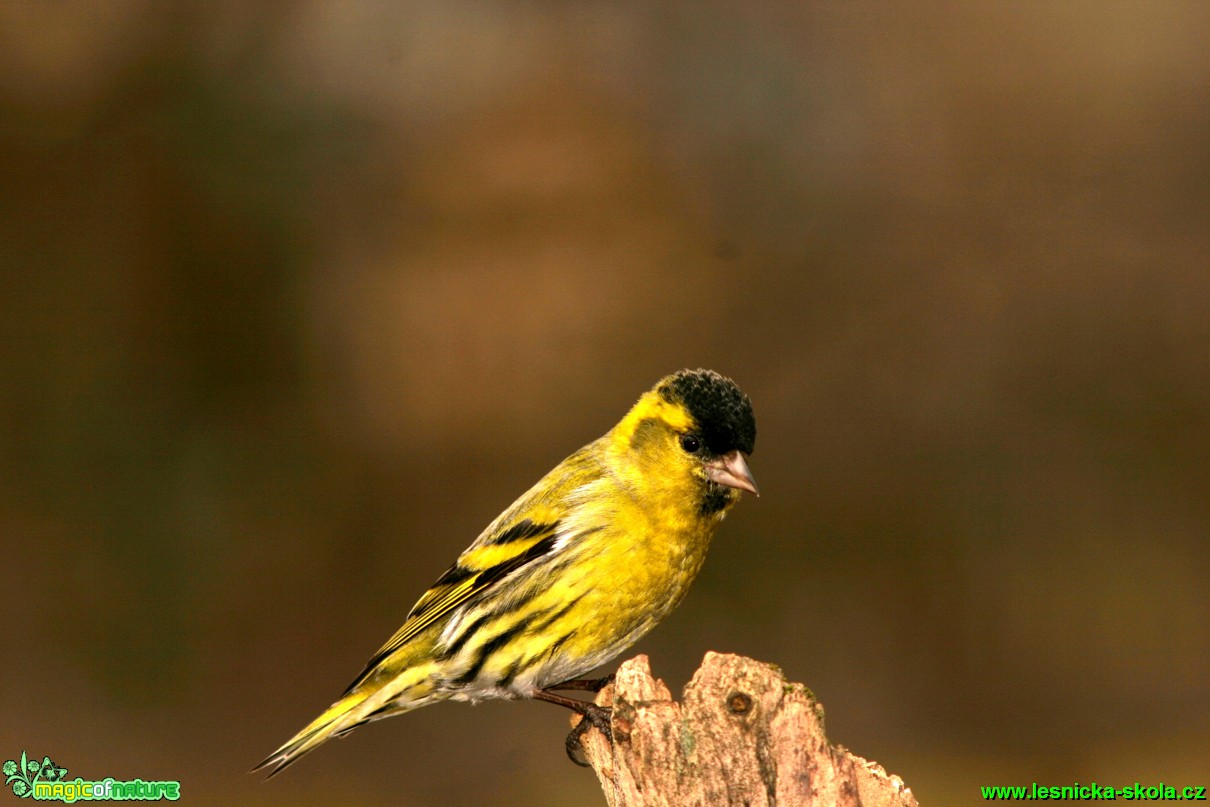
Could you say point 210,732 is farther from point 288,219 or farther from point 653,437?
point 653,437

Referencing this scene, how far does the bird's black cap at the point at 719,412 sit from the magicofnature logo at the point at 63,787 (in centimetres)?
258

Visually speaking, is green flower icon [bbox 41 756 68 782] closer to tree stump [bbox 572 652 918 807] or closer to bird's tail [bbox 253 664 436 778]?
bird's tail [bbox 253 664 436 778]

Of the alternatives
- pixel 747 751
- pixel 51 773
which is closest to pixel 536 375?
pixel 51 773

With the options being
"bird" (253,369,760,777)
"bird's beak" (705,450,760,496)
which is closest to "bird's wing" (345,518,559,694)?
"bird" (253,369,760,777)

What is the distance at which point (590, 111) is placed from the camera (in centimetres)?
791

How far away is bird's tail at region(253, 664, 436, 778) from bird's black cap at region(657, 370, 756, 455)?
3.53 feet

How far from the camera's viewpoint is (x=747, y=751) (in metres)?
2.56

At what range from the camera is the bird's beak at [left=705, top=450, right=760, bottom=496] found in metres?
3.35

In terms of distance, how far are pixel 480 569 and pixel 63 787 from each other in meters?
2.44

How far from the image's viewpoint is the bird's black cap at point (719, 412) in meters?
3.38

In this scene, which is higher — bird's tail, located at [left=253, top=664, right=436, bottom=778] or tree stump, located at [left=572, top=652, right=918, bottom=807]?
bird's tail, located at [left=253, top=664, right=436, bottom=778]

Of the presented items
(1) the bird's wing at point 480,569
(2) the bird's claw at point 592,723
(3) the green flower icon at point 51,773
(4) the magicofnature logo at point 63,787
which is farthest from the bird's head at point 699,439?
(3) the green flower icon at point 51,773

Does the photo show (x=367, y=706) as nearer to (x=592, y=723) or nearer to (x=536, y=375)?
(x=592, y=723)

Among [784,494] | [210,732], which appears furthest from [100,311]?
[784,494]
